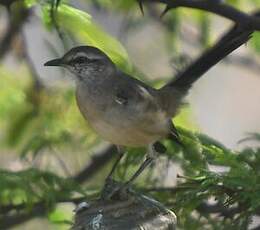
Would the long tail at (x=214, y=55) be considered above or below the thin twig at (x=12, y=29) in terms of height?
above

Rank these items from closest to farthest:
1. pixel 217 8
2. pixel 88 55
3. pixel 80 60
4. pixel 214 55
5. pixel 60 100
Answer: pixel 217 8
pixel 214 55
pixel 88 55
pixel 80 60
pixel 60 100

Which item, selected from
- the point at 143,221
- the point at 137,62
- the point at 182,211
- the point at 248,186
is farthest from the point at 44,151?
the point at 137,62

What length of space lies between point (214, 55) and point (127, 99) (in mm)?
544

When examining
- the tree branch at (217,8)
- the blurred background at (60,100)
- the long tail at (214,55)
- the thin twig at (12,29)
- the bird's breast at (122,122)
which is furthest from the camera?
the thin twig at (12,29)

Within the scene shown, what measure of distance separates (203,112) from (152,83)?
8149 millimetres

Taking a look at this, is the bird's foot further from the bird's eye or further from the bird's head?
the bird's eye

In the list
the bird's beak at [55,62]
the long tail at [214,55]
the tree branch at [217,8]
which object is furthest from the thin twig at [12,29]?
the tree branch at [217,8]

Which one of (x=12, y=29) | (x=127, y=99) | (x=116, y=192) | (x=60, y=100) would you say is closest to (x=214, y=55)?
(x=127, y=99)

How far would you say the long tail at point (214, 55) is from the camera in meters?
4.19

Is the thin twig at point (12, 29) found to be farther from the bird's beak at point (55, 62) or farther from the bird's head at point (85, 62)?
the bird's beak at point (55, 62)

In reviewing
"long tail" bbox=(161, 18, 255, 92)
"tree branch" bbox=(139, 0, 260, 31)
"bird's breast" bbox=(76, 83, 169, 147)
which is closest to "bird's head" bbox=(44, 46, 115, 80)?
"bird's breast" bbox=(76, 83, 169, 147)

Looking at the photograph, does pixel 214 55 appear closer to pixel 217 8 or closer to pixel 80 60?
pixel 217 8

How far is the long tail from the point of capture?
4.19 m

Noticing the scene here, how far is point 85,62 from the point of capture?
500cm
